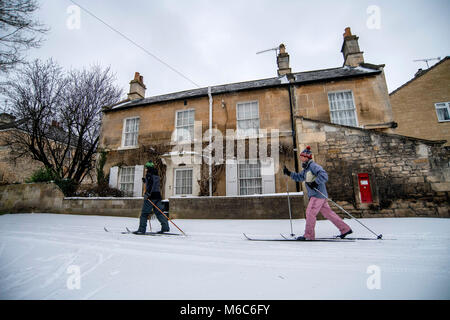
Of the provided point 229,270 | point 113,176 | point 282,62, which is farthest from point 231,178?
point 282,62

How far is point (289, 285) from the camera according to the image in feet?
5.63

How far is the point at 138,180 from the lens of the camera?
1030 centimetres

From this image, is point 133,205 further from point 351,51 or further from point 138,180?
point 351,51

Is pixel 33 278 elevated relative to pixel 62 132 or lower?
lower

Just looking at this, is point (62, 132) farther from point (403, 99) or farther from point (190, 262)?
point (403, 99)

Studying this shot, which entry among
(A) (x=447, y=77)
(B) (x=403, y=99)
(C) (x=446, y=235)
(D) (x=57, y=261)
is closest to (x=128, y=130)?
(D) (x=57, y=261)

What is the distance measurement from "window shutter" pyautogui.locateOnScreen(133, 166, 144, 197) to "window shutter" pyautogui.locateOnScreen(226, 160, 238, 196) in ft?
14.9

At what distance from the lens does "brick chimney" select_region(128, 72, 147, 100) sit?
44.4 feet

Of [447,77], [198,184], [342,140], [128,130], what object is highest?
[447,77]

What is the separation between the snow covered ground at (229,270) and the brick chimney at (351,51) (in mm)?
10067

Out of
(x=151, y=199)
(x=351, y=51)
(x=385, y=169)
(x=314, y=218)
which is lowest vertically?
(x=314, y=218)

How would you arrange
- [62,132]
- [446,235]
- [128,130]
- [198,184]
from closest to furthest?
[446,235], [198,184], [128,130], [62,132]

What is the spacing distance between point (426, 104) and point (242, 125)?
41.5ft
